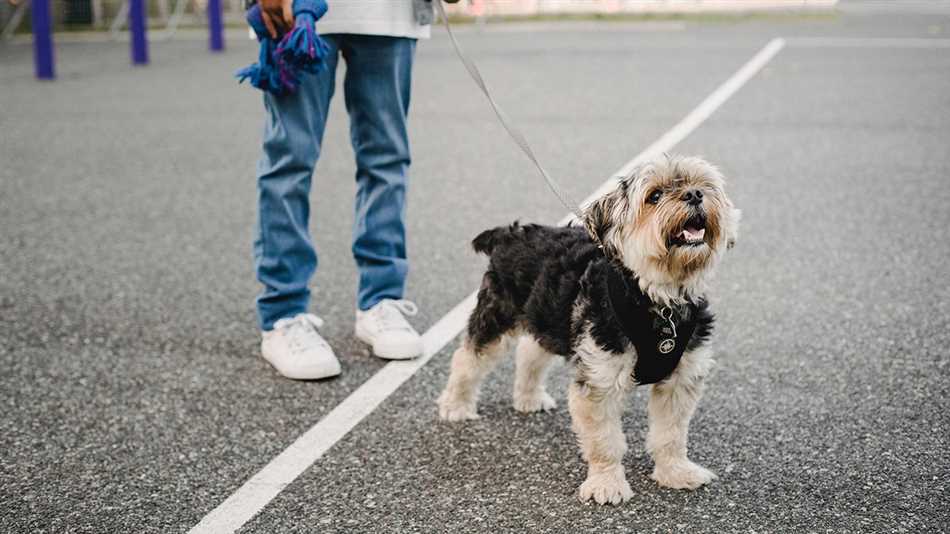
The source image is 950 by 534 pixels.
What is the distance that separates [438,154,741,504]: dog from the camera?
3283 millimetres

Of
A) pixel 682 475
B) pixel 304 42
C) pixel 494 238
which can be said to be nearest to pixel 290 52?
pixel 304 42

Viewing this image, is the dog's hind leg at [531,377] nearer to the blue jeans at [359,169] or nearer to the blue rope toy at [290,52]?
the blue jeans at [359,169]

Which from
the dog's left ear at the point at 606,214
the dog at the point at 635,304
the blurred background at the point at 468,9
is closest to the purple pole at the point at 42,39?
the blurred background at the point at 468,9

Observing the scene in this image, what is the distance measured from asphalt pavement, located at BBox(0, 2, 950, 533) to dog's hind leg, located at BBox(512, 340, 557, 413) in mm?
92

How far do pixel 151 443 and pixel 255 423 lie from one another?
0.39 m

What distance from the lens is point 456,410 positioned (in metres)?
4.12

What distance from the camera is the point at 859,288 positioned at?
5.51m

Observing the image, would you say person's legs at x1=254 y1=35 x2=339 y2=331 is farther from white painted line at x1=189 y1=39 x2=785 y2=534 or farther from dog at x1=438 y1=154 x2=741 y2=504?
dog at x1=438 y1=154 x2=741 y2=504

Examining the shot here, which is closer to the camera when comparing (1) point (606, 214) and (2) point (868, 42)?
(1) point (606, 214)

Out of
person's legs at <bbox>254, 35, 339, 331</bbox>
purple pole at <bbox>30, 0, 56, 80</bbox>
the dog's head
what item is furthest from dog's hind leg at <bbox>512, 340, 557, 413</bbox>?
purple pole at <bbox>30, 0, 56, 80</bbox>

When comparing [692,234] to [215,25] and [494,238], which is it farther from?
[215,25]

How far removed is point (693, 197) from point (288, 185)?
6.09 feet

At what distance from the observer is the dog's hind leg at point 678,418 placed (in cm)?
350

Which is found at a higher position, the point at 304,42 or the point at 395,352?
the point at 304,42
